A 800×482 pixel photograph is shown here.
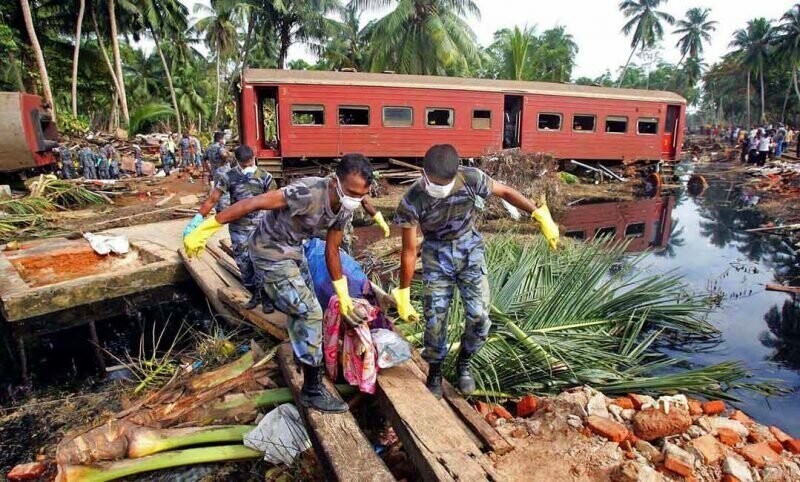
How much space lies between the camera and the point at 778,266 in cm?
746

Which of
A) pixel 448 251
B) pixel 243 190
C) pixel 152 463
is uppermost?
pixel 243 190

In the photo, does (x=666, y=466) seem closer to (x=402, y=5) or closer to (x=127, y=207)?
(x=127, y=207)

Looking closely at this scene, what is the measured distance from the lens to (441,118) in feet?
48.5

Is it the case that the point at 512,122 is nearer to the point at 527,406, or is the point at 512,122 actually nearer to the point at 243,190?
the point at 243,190

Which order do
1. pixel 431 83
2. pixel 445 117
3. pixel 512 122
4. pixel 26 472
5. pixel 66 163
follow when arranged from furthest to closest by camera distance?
pixel 512 122
pixel 445 117
pixel 431 83
pixel 66 163
pixel 26 472

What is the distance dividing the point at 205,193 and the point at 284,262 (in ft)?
37.0

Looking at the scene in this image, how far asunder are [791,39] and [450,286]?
138 ft

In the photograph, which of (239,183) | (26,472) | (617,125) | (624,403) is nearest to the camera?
(26,472)

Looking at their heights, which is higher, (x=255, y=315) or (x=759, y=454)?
(x=255, y=315)

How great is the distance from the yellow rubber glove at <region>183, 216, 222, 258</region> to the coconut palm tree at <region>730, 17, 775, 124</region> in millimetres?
44950

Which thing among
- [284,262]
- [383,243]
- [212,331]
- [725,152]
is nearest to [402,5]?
[383,243]

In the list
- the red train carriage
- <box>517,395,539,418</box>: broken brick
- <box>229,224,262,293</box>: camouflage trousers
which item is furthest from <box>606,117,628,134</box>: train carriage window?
<box>517,395,539,418</box>: broken brick

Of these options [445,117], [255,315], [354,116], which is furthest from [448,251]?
[445,117]

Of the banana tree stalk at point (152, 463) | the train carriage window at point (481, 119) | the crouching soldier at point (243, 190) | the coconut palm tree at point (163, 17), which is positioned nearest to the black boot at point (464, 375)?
the banana tree stalk at point (152, 463)
